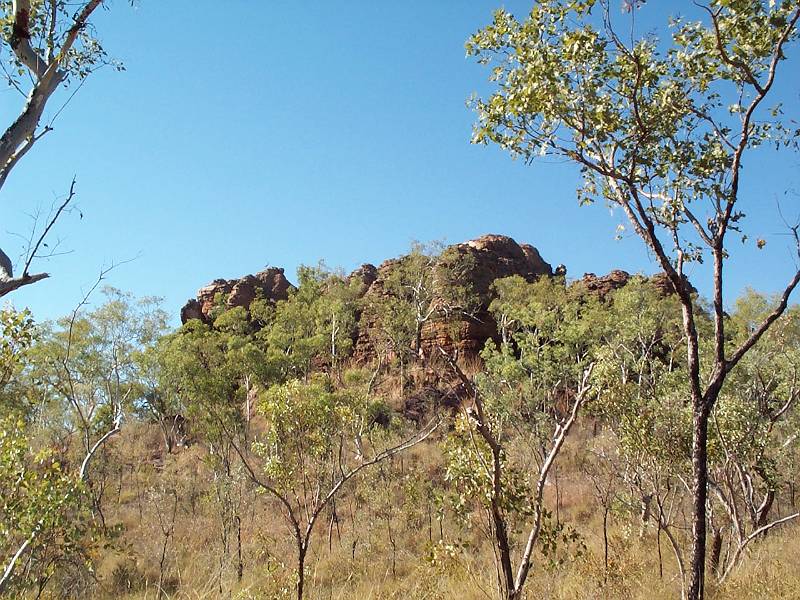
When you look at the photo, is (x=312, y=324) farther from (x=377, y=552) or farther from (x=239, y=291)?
(x=377, y=552)

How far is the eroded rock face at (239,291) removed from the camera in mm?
42406

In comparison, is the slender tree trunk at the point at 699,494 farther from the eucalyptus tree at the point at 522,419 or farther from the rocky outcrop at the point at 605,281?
the rocky outcrop at the point at 605,281

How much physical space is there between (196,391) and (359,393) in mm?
8157

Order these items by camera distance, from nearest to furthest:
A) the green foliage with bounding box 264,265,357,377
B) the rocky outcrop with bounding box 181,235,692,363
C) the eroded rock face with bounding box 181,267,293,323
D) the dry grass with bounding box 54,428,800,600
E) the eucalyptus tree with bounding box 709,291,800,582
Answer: the dry grass with bounding box 54,428,800,600, the eucalyptus tree with bounding box 709,291,800,582, the green foliage with bounding box 264,265,357,377, the rocky outcrop with bounding box 181,235,692,363, the eroded rock face with bounding box 181,267,293,323

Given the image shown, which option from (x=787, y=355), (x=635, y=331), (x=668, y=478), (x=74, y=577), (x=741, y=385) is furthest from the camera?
(x=635, y=331)

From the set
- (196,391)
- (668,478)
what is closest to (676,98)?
(668,478)

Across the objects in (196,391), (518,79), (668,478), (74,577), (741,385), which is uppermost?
(518,79)

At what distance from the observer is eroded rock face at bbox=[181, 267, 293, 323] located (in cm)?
4241

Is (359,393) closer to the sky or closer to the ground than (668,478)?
closer to the sky

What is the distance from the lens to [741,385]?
55.6ft

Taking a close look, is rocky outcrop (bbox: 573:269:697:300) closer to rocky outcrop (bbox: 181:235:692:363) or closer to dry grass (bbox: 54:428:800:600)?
rocky outcrop (bbox: 181:235:692:363)

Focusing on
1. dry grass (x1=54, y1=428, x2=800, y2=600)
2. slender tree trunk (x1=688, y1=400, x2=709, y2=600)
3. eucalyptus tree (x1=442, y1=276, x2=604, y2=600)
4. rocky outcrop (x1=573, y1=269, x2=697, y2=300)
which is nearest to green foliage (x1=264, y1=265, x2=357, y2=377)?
dry grass (x1=54, y1=428, x2=800, y2=600)

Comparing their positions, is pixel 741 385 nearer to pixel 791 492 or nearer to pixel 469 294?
pixel 791 492

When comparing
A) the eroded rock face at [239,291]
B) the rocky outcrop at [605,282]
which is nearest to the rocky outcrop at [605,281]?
the rocky outcrop at [605,282]
